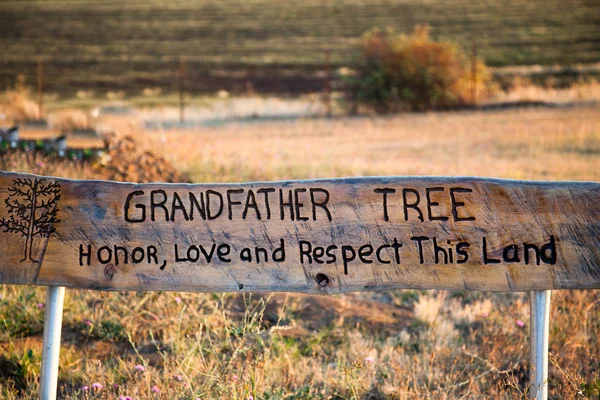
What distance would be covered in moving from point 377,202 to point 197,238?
0.73 m

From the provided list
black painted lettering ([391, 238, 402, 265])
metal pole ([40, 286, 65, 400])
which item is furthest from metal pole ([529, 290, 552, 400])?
metal pole ([40, 286, 65, 400])

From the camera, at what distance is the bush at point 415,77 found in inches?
792

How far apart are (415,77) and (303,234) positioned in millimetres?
17863

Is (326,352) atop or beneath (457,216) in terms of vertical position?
beneath

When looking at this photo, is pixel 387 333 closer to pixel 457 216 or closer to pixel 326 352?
pixel 326 352

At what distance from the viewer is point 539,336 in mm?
2900

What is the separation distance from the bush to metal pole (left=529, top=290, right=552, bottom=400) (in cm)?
1757

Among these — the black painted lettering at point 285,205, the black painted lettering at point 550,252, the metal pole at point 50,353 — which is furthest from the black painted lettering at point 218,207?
the black painted lettering at point 550,252

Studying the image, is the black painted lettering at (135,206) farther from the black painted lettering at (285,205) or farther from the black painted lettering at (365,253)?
the black painted lettering at (365,253)

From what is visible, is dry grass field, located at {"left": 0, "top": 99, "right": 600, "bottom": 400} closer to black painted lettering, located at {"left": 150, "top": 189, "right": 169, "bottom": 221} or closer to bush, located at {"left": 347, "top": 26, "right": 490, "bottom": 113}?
black painted lettering, located at {"left": 150, "top": 189, "right": 169, "bottom": 221}

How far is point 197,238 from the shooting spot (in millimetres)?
2902

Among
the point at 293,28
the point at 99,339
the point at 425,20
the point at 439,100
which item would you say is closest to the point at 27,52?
the point at 293,28

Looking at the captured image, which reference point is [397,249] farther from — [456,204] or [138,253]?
[138,253]

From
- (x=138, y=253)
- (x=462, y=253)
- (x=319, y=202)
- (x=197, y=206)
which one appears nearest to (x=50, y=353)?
(x=138, y=253)
